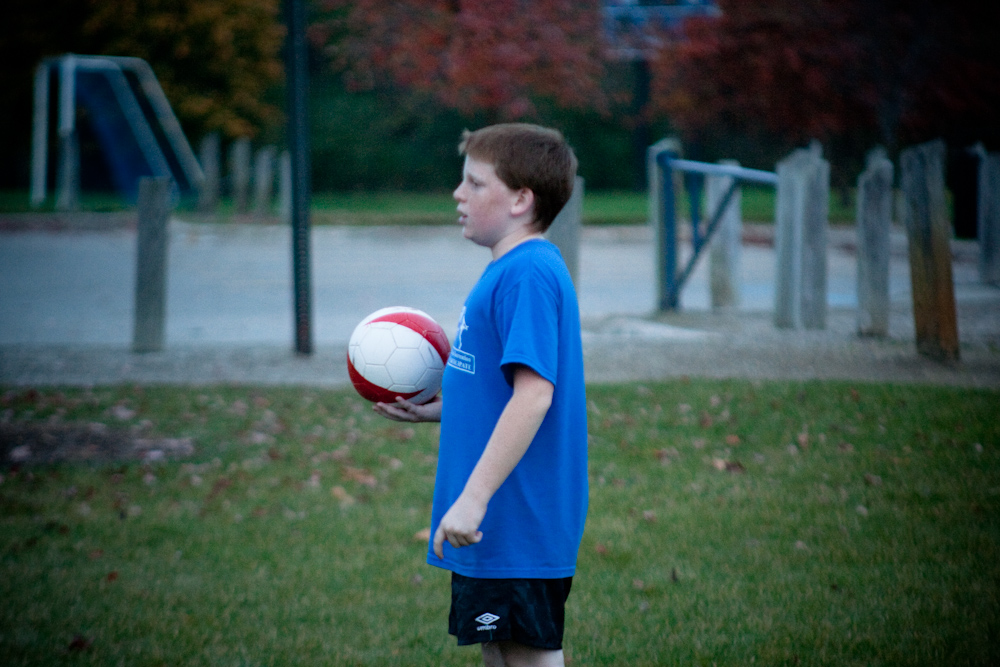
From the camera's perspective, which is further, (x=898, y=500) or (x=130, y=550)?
(x=898, y=500)

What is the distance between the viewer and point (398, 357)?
10.5ft

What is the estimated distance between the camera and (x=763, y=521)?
5004 mm

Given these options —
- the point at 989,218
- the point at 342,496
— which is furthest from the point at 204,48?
the point at 342,496

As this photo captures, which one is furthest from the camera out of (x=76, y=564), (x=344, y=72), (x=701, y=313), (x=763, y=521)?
(x=344, y=72)

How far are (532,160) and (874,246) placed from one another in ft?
24.4

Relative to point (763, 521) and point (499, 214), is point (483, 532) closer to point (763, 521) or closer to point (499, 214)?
point (499, 214)

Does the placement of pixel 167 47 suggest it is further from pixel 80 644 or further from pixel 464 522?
pixel 464 522

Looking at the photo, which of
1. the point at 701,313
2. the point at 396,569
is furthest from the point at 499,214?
the point at 701,313

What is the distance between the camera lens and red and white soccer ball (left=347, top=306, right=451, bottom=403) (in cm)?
318

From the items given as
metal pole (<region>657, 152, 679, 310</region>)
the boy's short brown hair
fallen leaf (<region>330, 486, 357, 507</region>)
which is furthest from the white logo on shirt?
metal pole (<region>657, 152, 679, 310</region>)

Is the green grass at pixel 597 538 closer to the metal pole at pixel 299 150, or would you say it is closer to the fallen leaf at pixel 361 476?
the fallen leaf at pixel 361 476

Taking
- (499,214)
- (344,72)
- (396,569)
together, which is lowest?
(396,569)

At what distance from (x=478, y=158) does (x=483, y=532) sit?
0.93 meters

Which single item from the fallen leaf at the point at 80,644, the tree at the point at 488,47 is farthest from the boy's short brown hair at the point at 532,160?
the tree at the point at 488,47
